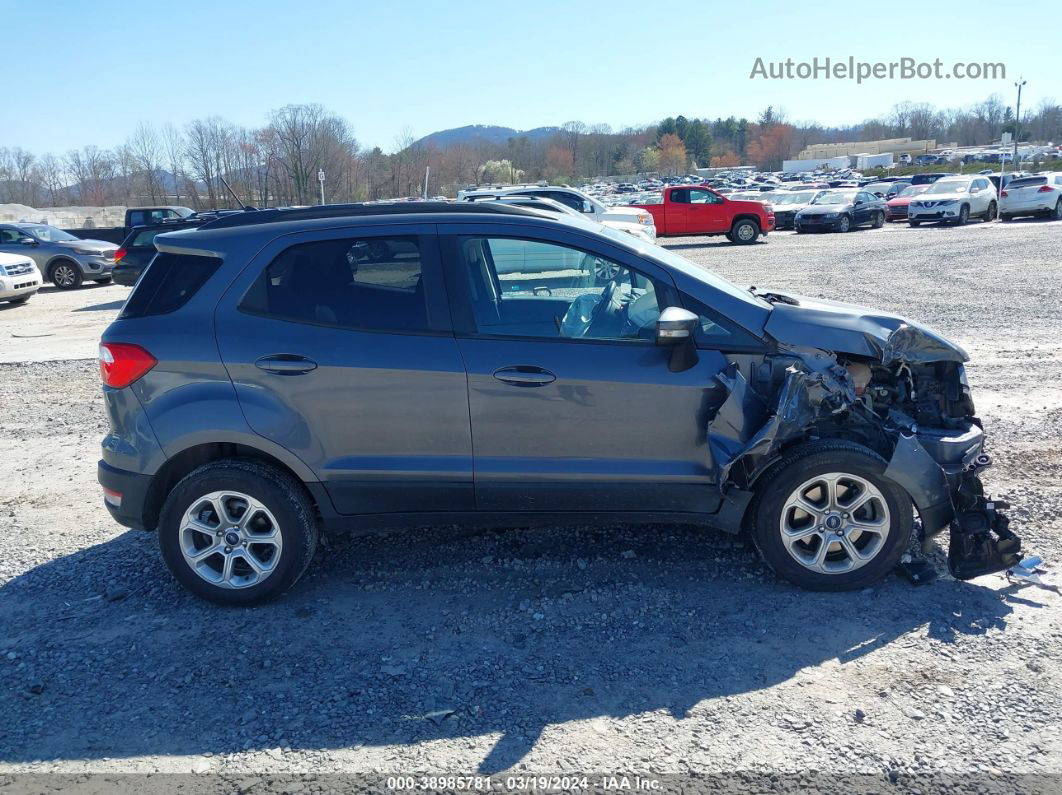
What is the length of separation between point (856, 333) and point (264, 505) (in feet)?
10.2

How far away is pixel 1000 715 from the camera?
3.36m

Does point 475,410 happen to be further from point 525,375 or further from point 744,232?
point 744,232

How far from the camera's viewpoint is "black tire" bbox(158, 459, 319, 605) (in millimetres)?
4277

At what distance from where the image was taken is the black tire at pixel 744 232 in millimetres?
26422

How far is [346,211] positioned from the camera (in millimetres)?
4691

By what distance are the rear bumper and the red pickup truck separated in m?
23.5

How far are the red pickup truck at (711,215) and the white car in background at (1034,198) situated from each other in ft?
32.3

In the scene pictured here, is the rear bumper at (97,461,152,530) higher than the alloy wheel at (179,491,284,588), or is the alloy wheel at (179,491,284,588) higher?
the rear bumper at (97,461,152,530)

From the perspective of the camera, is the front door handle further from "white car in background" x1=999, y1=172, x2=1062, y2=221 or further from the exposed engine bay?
"white car in background" x1=999, y1=172, x2=1062, y2=221

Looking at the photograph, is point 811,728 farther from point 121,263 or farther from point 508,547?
point 121,263

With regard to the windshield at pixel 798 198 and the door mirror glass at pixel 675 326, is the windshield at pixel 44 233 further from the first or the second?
the windshield at pixel 798 198

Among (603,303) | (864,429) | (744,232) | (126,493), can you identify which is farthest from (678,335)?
(744,232)

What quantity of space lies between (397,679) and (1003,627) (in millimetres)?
2734

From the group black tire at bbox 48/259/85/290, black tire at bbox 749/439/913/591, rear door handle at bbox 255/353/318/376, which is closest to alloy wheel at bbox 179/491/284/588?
rear door handle at bbox 255/353/318/376
